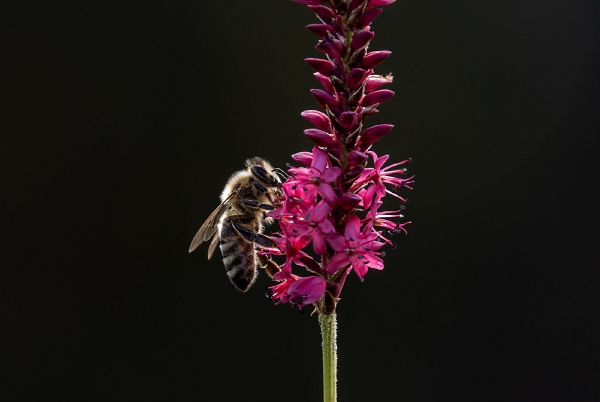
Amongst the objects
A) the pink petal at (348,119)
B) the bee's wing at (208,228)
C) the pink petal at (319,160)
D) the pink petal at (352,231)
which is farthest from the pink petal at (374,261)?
the bee's wing at (208,228)

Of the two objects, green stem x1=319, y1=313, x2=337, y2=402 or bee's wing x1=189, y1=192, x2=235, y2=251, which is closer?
green stem x1=319, y1=313, x2=337, y2=402

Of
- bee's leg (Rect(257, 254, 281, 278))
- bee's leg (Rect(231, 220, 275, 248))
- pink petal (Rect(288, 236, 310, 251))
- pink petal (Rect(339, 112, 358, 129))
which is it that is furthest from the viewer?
bee's leg (Rect(257, 254, 281, 278))

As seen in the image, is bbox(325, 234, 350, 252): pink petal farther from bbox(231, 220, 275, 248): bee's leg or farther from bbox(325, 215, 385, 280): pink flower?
bbox(231, 220, 275, 248): bee's leg

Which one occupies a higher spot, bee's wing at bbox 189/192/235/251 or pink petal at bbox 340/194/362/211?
bee's wing at bbox 189/192/235/251

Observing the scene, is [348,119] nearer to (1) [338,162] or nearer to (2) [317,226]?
(1) [338,162]

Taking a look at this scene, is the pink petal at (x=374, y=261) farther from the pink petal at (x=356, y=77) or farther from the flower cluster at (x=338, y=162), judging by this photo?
the pink petal at (x=356, y=77)

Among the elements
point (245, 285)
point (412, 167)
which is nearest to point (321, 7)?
point (245, 285)

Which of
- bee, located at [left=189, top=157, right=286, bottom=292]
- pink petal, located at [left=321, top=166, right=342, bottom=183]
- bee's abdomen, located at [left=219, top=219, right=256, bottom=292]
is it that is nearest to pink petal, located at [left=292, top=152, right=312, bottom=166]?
pink petal, located at [left=321, top=166, right=342, bottom=183]
